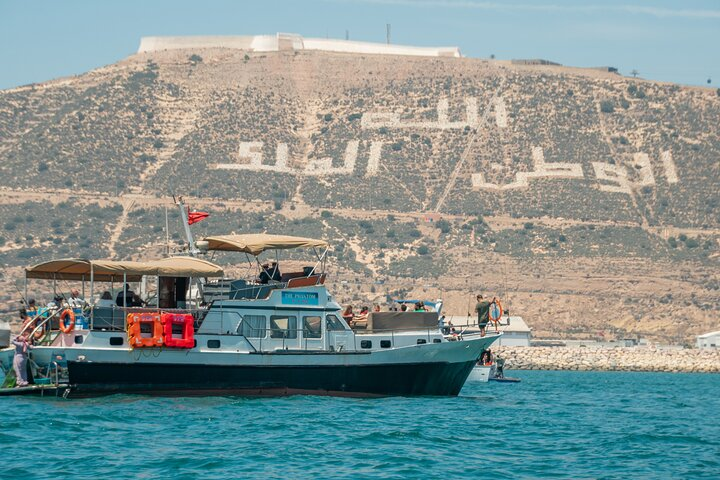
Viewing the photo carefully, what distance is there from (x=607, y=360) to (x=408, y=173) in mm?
48642

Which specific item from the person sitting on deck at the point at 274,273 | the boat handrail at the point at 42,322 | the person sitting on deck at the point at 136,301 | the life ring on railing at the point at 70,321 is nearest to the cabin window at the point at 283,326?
the person sitting on deck at the point at 274,273

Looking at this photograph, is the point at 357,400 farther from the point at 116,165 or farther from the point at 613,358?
the point at 116,165

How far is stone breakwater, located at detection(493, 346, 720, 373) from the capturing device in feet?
275

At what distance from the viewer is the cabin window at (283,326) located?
38.4m

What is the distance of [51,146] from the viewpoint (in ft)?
432

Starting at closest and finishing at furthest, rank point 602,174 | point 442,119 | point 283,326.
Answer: point 283,326
point 602,174
point 442,119

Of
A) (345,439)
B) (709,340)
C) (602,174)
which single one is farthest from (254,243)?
(602,174)

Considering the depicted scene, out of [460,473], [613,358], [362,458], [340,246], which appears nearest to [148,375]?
[362,458]

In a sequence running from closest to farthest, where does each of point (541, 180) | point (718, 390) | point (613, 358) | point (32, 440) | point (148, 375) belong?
1. point (32, 440)
2. point (148, 375)
3. point (718, 390)
4. point (613, 358)
5. point (541, 180)

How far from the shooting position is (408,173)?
13000cm

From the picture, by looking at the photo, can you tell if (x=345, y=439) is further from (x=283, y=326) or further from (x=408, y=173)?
(x=408, y=173)

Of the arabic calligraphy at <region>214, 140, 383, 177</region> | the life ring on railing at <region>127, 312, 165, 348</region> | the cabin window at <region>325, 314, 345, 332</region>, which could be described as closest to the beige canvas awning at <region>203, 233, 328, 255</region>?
the cabin window at <region>325, 314, 345, 332</region>

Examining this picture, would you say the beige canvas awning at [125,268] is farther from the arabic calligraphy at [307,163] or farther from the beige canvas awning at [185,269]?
the arabic calligraphy at [307,163]

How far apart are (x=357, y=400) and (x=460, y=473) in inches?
485
